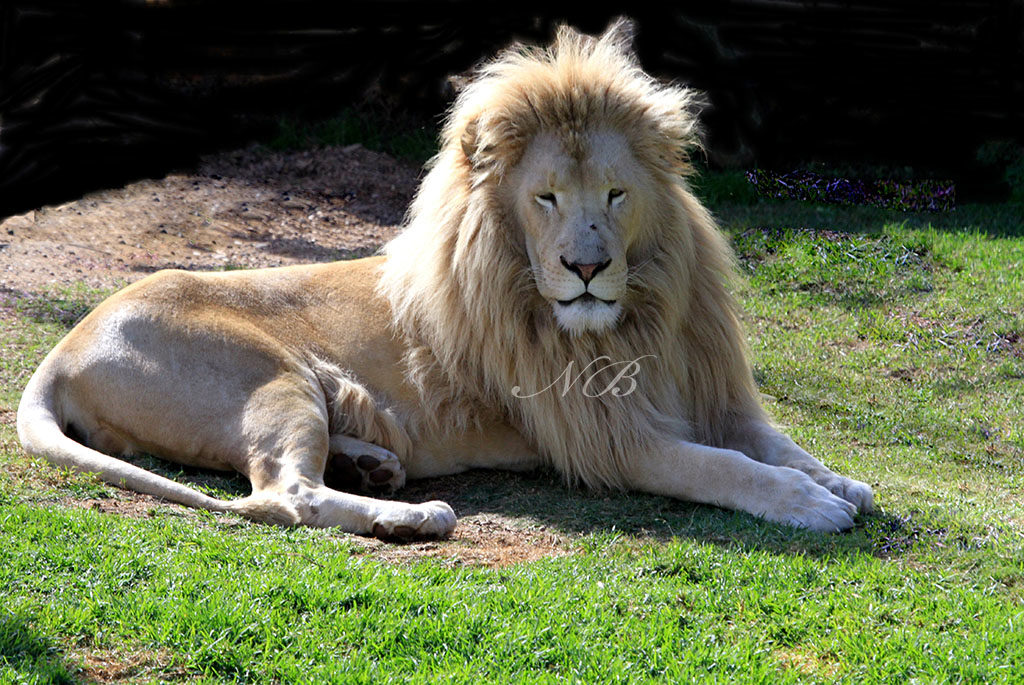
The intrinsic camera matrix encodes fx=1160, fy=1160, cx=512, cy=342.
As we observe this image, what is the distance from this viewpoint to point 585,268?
171 inches

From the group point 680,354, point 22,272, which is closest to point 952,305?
point 680,354

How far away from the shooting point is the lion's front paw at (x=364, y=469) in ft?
15.4

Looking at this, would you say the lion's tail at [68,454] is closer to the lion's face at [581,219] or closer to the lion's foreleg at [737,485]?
the lion's face at [581,219]

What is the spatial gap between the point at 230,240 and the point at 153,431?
4889 millimetres

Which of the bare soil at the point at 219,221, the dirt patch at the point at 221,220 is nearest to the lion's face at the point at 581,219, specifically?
the bare soil at the point at 219,221

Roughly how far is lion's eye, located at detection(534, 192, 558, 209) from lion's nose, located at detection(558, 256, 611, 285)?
9.5 inches

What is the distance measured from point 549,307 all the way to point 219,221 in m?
5.70

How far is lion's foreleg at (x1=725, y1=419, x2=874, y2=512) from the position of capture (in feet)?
14.3

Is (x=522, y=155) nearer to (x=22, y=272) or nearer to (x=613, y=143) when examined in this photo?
(x=613, y=143)

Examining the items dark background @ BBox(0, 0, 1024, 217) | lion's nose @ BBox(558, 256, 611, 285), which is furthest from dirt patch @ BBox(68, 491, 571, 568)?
dark background @ BBox(0, 0, 1024, 217)

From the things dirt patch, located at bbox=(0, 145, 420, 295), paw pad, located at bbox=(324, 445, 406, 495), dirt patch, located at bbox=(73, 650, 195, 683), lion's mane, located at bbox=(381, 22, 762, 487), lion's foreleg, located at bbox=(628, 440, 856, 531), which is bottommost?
dirt patch, located at bbox=(0, 145, 420, 295)

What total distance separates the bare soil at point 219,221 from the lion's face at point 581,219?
12.3ft

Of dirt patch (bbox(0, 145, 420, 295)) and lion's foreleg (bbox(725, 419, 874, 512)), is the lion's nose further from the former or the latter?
dirt patch (bbox(0, 145, 420, 295))

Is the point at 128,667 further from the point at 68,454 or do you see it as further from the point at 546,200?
the point at 546,200
